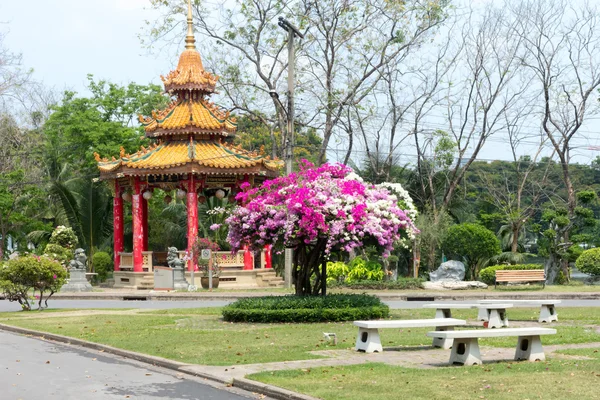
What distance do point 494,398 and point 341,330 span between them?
8049mm

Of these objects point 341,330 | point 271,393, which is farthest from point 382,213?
point 271,393

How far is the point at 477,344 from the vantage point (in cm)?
1263

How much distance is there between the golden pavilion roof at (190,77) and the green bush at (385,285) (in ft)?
39.1

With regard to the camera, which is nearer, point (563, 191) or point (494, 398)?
point (494, 398)

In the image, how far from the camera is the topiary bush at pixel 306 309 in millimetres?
19562

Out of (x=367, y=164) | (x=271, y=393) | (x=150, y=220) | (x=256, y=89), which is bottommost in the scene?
(x=271, y=393)

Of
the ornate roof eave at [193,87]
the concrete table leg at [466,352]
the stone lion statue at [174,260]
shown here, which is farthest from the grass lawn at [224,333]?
the ornate roof eave at [193,87]

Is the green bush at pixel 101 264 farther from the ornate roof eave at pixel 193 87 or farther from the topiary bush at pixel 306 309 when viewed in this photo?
the topiary bush at pixel 306 309

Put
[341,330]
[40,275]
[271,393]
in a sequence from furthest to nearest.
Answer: [40,275] → [341,330] → [271,393]

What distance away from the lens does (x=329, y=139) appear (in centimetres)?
4544

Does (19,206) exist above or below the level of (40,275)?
above

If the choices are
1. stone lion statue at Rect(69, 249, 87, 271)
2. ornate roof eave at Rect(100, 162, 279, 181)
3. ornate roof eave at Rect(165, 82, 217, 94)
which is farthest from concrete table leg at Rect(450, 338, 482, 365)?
ornate roof eave at Rect(165, 82, 217, 94)

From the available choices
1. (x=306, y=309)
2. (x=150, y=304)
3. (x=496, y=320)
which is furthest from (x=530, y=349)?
(x=150, y=304)

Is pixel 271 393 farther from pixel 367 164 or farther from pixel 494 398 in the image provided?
pixel 367 164
